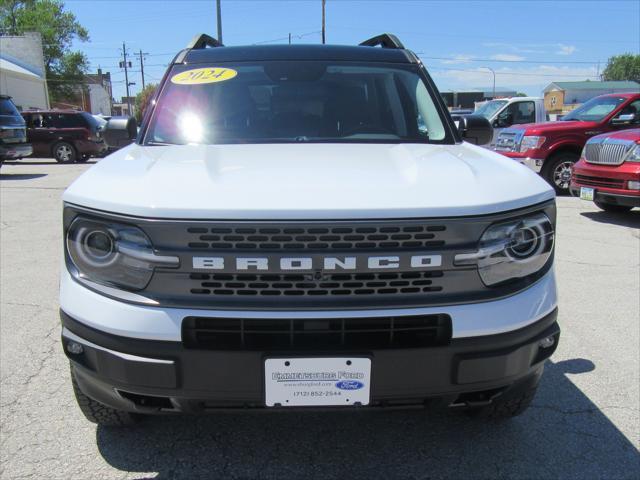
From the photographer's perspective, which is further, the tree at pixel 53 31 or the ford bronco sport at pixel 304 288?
the tree at pixel 53 31

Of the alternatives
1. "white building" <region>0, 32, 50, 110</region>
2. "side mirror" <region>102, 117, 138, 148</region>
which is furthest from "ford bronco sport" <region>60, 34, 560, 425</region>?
"white building" <region>0, 32, 50, 110</region>

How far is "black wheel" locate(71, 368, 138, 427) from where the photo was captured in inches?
96.0

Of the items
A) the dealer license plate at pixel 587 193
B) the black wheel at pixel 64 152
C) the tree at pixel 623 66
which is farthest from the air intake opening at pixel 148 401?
the tree at pixel 623 66

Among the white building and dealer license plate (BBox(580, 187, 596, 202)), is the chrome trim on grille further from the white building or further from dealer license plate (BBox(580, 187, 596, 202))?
the white building

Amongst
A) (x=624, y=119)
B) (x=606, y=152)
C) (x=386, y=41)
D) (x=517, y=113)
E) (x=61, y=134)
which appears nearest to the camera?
(x=386, y=41)

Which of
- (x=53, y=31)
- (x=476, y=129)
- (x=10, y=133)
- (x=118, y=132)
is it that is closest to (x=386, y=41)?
(x=476, y=129)

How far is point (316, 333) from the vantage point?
1931 millimetres

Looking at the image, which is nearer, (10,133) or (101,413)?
(101,413)

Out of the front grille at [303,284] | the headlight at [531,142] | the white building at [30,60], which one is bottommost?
the headlight at [531,142]

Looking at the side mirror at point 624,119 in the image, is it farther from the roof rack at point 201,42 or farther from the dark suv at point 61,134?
the dark suv at point 61,134

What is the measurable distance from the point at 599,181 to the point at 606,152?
16.7 inches

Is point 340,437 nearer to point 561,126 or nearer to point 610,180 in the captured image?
point 610,180

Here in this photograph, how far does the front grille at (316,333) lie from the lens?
1888 mm

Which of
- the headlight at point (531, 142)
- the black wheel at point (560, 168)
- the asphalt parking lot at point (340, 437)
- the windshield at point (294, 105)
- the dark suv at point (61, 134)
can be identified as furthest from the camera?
the dark suv at point (61, 134)
